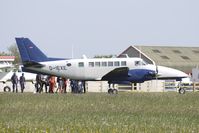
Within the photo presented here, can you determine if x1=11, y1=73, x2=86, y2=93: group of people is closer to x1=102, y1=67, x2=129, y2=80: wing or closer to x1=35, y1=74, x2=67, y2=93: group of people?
x1=35, y1=74, x2=67, y2=93: group of people

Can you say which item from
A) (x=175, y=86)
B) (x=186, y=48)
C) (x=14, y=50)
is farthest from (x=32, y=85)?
(x=14, y=50)

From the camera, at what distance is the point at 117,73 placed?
142 feet

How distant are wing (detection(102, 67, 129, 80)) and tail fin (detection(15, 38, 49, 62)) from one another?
4842mm

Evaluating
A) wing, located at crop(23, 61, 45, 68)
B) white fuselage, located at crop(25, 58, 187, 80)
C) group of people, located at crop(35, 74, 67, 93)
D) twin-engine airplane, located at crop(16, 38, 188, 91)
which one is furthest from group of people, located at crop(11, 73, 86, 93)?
wing, located at crop(23, 61, 45, 68)

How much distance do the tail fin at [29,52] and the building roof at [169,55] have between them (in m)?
50.7

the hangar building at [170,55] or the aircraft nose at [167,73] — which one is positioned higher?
the hangar building at [170,55]

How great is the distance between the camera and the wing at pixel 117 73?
4303 centimetres

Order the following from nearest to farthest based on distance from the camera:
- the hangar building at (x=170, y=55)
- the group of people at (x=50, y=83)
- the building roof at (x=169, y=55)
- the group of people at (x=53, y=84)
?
the group of people at (x=50, y=83)
the group of people at (x=53, y=84)
the hangar building at (x=170, y=55)
the building roof at (x=169, y=55)

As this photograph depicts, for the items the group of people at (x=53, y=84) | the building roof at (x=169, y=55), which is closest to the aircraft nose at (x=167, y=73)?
the group of people at (x=53, y=84)

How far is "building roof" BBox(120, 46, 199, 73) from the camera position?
98562mm

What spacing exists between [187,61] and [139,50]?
8494 mm

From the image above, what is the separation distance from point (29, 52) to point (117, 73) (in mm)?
7371

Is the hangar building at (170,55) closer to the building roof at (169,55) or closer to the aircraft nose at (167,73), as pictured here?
the building roof at (169,55)

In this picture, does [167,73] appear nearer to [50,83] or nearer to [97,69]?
[97,69]
